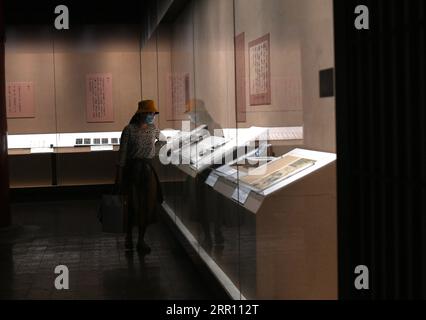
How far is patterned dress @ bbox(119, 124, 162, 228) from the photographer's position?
7594mm

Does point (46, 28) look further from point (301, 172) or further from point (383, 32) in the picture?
point (383, 32)

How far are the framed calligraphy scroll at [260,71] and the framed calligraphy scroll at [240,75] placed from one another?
0.55 ft

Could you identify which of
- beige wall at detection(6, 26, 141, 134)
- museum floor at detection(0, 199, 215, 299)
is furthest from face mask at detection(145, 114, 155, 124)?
beige wall at detection(6, 26, 141, 134)

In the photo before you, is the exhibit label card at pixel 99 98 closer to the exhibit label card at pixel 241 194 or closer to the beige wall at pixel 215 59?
the beige wall at pixel 215 59

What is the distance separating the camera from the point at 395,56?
8.81 ft

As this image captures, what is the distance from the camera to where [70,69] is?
1080cm

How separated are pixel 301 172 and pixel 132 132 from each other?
412 centimetres

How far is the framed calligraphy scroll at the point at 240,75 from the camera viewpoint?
461cm

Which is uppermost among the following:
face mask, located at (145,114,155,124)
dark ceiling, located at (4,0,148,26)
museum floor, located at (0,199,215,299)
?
dark ceiling, located at (4,0,148,26)

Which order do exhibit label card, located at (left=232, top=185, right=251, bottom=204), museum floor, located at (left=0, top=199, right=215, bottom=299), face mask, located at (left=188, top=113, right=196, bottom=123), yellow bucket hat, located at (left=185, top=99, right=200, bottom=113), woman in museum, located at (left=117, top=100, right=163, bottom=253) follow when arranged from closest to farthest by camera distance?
exhibit label card, located at (left=232, top=185, right=251, bottom=204), museum floor, located at (left=0, top=199, right=215, bottom=299), yellow bucket hat, located at (left=185, top=99, right=200, bottom=113), face mask, located at (left=188, top=113, right=196, bottom=123), woman in museum, located at (left=117, top=100, right=163, bottom=253)

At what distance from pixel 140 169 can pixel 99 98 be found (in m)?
3.05

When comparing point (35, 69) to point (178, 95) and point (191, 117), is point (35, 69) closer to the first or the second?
point (178, 95)

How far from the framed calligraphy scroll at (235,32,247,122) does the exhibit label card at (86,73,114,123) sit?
5734 mm

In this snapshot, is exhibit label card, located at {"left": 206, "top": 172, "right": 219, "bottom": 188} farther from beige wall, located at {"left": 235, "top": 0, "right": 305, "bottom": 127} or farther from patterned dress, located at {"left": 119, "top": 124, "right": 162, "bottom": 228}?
patterned dress, located at {"left": 119, "top": 124, "right": 162, "bottom": 228}
